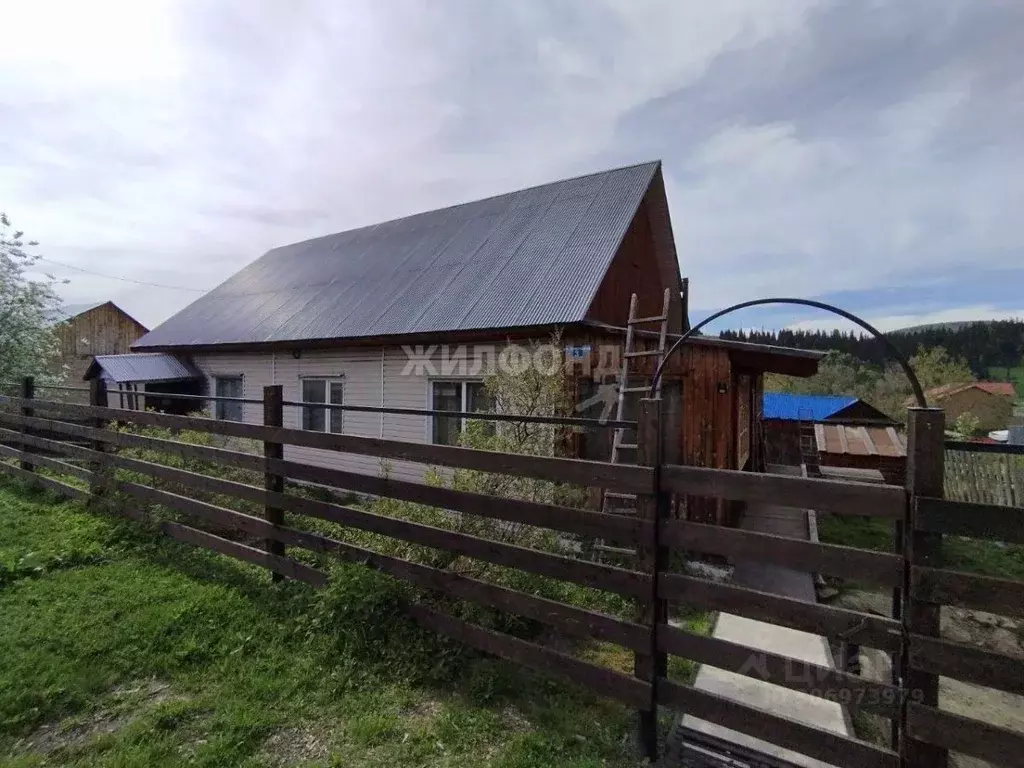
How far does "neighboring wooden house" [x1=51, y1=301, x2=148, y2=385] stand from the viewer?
81.9ft

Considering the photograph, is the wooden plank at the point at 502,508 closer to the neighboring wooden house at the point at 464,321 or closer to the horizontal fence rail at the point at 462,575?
the horizontal fence rail at the point at 462,575

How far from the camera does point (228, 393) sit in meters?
12.0

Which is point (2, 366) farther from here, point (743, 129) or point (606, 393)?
point (743, 129)

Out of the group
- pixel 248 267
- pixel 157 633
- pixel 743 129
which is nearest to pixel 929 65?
pixel 743 129

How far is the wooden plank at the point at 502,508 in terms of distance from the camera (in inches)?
98.5

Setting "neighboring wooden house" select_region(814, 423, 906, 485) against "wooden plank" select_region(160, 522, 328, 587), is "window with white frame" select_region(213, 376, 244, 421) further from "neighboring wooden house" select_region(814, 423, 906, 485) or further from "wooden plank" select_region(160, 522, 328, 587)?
"neighboring wooden house" select_region(814, 423, 906, 485)

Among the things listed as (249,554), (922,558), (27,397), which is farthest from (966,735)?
(27,397)

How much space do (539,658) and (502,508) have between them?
2.73 ft

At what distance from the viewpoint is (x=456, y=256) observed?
10.5 metres

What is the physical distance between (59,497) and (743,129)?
10.8m

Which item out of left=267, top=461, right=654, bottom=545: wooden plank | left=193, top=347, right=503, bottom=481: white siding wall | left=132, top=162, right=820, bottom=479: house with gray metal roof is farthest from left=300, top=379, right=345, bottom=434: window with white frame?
left=267, top=461, right=654, bottom=545: wooden plank

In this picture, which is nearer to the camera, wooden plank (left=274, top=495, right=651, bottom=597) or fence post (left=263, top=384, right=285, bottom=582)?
wooden plank (left=274, top=495, right=651, bottom=597)

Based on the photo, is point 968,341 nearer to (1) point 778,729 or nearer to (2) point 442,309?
(2) point 442,309

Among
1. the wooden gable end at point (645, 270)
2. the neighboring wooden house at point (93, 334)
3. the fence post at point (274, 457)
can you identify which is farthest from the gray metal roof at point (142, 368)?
the neighboring wooden house at point (93, 334)
